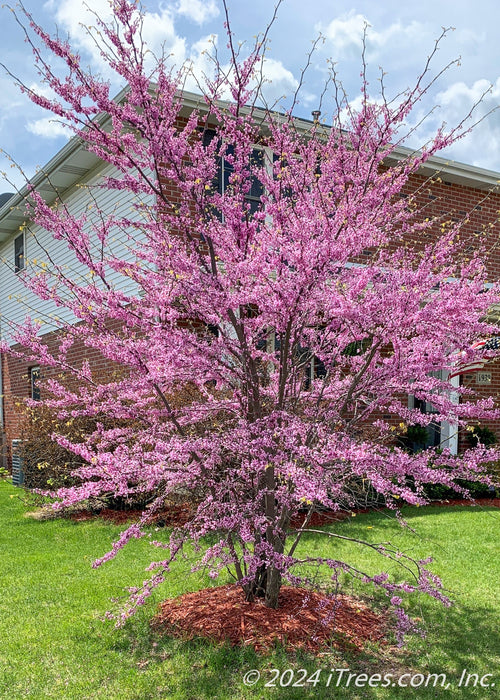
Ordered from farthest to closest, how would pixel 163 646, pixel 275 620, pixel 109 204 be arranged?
pixel 109 204 < pixel 275 620 < pixel 163 646

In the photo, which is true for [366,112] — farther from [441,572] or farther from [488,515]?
[488,515]

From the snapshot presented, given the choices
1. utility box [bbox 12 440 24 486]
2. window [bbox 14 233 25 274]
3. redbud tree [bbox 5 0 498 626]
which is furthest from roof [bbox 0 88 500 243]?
redbud tree [bbox 5 0 498 626]

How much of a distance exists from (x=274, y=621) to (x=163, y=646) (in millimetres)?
800

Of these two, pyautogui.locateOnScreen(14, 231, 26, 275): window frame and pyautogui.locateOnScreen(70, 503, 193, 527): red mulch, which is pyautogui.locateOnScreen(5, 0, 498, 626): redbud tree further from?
pyautogui.locateOnScreen(14, 231, 26, 275): window frame

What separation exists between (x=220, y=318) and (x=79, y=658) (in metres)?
2.53

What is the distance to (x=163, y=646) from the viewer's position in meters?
4.22

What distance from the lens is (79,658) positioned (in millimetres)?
4109

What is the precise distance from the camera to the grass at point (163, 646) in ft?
12.0

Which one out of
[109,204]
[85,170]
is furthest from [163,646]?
[85,170]

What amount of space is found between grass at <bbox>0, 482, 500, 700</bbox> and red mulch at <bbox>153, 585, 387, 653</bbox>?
12 centimetres

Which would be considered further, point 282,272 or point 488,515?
point 488,515

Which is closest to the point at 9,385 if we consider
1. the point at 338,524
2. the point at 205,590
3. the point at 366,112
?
the point at 338,524

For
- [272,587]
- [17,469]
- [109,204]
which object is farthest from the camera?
[17,469]

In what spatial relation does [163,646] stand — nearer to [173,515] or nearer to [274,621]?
[274,621]
